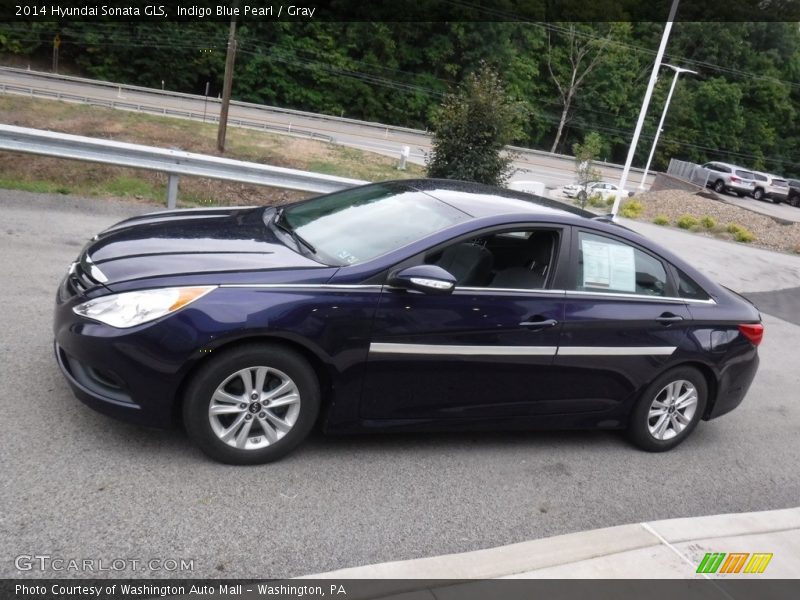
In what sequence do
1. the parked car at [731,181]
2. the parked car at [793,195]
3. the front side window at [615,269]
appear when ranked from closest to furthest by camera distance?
1. the front side window at [615,269]
2. the parked car at [731,181]
3. the parked car at [793,195]

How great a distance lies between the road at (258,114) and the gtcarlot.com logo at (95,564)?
105 feet

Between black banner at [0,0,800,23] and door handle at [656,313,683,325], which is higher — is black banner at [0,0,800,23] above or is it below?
above

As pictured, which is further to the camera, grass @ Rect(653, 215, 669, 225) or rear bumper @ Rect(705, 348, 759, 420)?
grass @ Rect(653, 215, 669, 225)

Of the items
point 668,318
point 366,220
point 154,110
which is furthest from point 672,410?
point 154,110

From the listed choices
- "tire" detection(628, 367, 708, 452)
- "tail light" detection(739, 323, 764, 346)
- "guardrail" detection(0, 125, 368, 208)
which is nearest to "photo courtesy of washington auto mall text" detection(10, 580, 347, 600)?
"tire" detection(628, 367, 708, 452)

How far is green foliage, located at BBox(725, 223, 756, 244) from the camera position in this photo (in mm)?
21188

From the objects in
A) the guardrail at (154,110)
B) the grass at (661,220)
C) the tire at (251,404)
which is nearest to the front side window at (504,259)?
the tire at (251,404)

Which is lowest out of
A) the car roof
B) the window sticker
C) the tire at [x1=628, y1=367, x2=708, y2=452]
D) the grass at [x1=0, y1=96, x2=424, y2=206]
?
the grass at [x1=0, y1=96, x2=424, y2=206]

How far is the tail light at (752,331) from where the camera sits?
17.0 ft

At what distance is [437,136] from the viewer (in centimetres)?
1306

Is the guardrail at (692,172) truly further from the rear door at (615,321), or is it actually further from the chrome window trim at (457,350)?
the chrome window trim at (457,350)

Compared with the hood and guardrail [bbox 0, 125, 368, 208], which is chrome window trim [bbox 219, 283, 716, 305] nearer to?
the hood

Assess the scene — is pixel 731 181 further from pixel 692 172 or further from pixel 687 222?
pixel 687 222

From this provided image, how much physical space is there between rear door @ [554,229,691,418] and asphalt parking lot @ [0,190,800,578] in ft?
1.87
